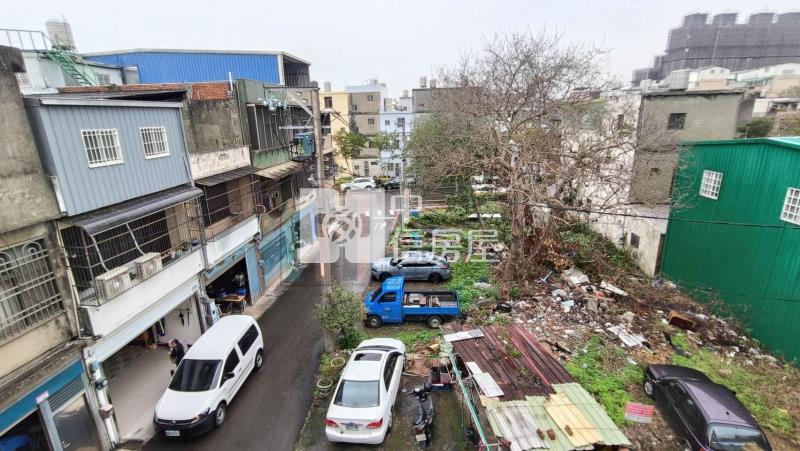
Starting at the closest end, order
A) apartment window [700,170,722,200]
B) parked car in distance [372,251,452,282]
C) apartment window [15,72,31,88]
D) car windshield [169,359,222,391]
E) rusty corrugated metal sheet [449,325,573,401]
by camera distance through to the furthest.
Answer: rusty corrugated metal sheet [449,325,573,401]
car windshield [169,359,222,391]
apartment window [700,170,722,200]
apartment window [15,72,31,88]
parked car in distance [372,251,452,282]

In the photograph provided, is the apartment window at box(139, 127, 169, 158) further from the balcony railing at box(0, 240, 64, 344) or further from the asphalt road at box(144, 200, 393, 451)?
the asphalt road at box(144, 200, 393, 451)

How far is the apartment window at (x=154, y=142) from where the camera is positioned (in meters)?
10.1

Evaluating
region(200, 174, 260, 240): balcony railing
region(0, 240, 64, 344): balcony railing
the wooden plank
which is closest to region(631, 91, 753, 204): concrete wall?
the wooden plank

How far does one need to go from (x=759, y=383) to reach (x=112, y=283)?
54.8ft

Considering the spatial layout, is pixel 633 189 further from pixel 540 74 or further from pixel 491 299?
pixel 491 299

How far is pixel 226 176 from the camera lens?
44.7 feet

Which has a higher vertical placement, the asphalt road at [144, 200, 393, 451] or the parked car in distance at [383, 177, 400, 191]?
the parked car in distance at [383, 177, 400, 191]

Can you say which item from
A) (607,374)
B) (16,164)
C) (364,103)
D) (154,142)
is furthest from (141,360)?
(364,103)

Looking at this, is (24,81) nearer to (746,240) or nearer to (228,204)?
(228,204)

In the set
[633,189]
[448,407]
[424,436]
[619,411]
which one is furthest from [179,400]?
[633,189]

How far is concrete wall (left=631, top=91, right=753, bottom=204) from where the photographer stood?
733 inches

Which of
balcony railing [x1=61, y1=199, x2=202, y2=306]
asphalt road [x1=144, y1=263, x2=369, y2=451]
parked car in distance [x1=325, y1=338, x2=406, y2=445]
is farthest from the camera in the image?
asphalt road [x1=144, y1=263, x2=369, y2=451]

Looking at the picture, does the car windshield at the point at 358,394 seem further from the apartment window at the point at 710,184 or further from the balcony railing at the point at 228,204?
the apartment window at the point at 710,184

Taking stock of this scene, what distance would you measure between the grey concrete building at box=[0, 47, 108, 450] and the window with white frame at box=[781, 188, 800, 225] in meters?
19.1
